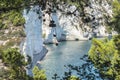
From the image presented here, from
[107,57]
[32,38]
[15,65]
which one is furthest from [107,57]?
[32,38]

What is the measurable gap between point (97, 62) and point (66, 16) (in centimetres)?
1243

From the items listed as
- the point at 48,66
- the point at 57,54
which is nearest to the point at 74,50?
the point at 57,54

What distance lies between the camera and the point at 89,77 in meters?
14.7

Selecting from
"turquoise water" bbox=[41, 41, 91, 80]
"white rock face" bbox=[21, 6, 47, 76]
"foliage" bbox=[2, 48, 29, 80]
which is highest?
"foliage" bbox=[2, 48, 29, 80]

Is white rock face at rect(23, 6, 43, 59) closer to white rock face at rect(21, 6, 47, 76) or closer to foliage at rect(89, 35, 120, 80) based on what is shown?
white rock face at rect(21, 6, 47, 76)

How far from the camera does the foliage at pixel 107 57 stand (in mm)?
16781

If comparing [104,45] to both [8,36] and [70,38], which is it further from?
[70,38]

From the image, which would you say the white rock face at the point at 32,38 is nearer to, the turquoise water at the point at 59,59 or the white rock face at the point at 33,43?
the white rock face at the point at 33,43

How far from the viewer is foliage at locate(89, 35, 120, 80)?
55.1ft

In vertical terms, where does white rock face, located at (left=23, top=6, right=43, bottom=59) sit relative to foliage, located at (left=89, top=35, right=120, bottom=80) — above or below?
below

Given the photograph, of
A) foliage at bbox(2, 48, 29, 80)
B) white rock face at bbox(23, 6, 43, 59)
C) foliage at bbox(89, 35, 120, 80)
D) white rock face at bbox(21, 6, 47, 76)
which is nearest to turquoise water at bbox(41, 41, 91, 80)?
white rock face at bbox(21, 6, 47, 76)

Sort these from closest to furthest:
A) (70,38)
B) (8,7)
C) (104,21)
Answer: (104,21) < (8,7) < (70,38)

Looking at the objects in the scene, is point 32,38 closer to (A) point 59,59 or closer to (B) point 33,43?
(B) point 33,43

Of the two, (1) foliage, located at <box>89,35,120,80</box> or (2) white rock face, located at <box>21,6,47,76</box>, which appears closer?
(1) foliage, located at <box>89,35,120,80</box>
